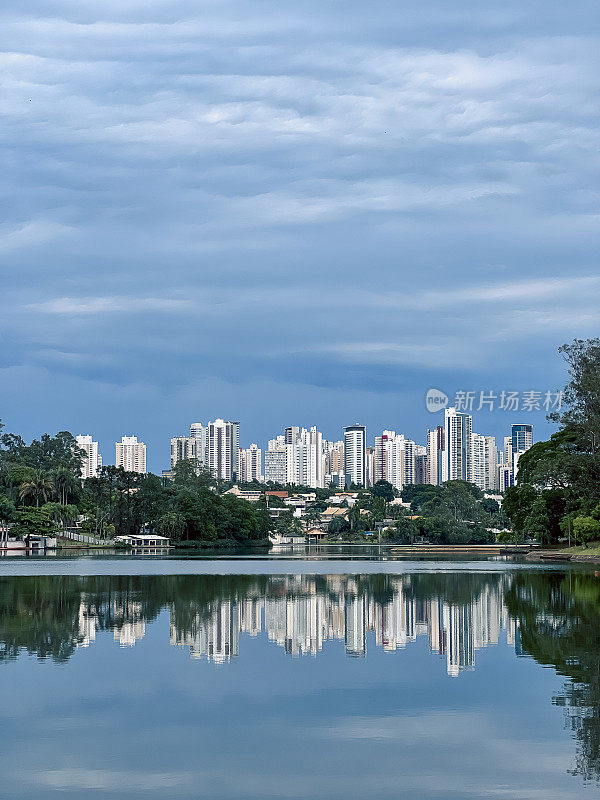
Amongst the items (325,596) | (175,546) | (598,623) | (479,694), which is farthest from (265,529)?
(479,694)

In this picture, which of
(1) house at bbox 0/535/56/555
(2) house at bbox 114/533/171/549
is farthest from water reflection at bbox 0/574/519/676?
(2) house at bbox 114/533/171/549

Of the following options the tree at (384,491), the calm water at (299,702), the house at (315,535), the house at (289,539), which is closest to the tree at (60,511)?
the house at (289,539)

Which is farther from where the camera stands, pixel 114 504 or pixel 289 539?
pixel 289 539

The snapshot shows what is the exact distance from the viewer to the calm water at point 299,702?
7.62m

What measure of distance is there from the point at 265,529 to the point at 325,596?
85.4 metres

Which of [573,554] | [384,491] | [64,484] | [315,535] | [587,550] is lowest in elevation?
[315,535]

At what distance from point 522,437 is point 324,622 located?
175239 millimetres

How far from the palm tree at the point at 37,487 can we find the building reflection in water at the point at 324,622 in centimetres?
6754

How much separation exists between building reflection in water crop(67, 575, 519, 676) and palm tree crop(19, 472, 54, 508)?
67.5 meters

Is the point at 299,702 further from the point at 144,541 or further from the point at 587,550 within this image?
the point at 144,541

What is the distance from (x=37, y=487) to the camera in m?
91.0

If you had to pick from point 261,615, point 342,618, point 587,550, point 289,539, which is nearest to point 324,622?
point 342,618

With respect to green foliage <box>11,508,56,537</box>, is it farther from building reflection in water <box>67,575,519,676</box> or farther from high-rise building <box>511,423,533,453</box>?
high-rise building <box>511,423,533,453</box>

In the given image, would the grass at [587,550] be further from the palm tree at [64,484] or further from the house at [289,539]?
the house at [289,539]
